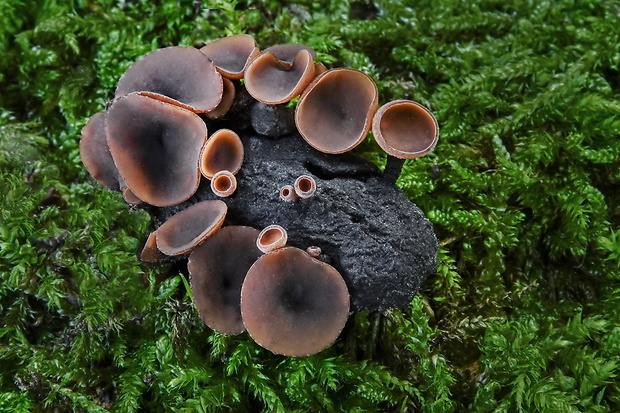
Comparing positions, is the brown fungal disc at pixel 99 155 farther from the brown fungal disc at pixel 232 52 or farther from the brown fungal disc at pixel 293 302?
the brown fungal disc at pixel 293 302

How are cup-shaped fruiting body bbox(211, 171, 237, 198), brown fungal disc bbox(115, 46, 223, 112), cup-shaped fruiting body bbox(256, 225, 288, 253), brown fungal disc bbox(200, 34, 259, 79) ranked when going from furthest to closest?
brown fungal disc bbox(200, 34, 259, 79)
brown fungal disc bbox(115, 46, 223, 112)
cup-shaped fruiting body bbox(211, 171, 237, 198)
cup-shaped fruiting body bbox(256, 225, 288, 253)

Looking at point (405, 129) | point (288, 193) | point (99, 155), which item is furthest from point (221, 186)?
point (405, 129)

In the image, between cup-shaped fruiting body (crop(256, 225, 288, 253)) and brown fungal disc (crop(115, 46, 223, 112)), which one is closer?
cup-shaped fruiting body (crop(256, 225, 288, 253))

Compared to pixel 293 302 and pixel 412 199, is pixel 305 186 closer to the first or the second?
pixel 293 302

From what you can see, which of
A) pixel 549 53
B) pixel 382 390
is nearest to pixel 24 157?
pixel 382 390

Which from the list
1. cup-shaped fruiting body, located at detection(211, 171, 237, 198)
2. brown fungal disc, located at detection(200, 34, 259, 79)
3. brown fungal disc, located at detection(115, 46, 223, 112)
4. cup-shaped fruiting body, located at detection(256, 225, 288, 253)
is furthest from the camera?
brown fungal disc, located at detection(200, 34, 259, 79)

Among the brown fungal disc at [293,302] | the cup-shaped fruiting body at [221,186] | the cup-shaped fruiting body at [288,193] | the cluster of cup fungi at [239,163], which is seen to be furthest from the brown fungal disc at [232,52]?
the brown fungal disc at [293,302]

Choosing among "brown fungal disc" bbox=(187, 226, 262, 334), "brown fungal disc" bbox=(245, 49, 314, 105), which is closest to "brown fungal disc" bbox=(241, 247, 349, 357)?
"brown fungal disc" bbox=(187, 226, 262, 334)

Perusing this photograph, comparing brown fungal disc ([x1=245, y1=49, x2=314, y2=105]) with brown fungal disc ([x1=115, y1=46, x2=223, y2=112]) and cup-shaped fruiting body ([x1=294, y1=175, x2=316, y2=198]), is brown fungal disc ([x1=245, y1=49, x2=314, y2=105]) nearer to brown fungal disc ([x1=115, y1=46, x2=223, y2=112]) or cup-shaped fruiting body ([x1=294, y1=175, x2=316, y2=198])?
brown fungal disc ([x1=115, y1=46, x2=223, y2=112])
